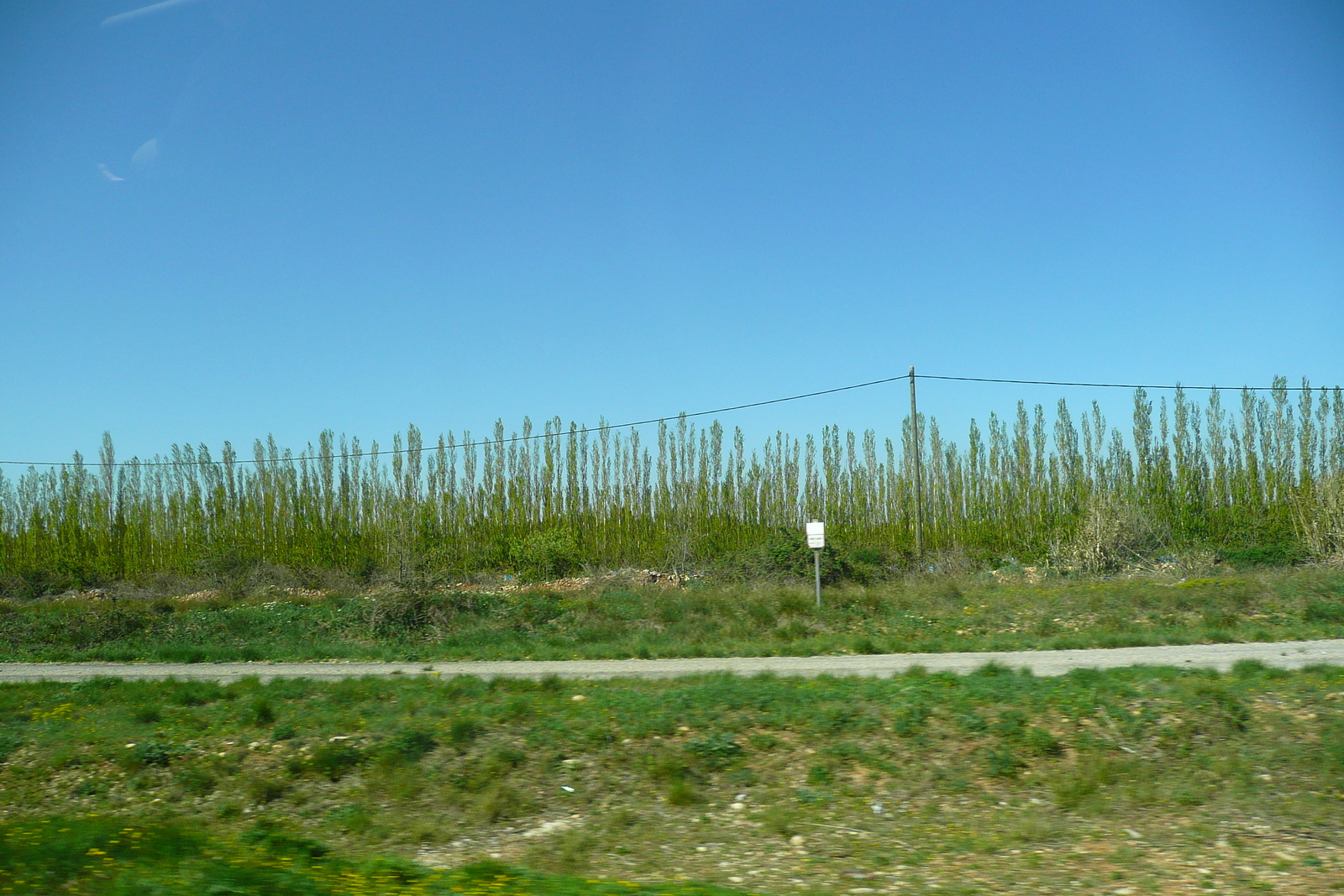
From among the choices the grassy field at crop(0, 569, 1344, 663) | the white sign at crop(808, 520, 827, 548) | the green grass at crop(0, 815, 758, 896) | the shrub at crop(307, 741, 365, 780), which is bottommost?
the grassy field at crop(0, 569, 1344, 663)

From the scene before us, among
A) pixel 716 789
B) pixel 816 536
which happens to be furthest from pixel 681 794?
pixel 816 536

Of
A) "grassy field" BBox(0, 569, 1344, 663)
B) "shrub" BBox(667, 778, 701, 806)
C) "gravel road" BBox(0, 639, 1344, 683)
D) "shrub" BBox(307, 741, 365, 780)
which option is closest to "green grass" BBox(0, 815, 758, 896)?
"shrub" BBox(667, 778, 701, 806)

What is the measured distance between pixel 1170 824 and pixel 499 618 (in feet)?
62.3

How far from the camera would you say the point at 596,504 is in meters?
51.1

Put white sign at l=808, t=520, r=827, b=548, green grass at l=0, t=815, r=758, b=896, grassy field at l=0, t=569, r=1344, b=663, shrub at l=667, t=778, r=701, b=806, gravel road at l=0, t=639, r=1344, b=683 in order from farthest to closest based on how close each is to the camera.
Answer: white sign at l=808, t=520, r=827, b=548, grassy field at l=0, t=569, r=1344, b=663, gravel road at l=0, t=639, r=1344, b=683, shrub at l=667, t=778, r=701, b=806, green grass at l=0, t=815, r=758, b=896

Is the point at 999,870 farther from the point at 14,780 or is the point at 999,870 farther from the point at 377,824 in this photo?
the point at 14,780

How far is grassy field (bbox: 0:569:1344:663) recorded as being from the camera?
776 inches

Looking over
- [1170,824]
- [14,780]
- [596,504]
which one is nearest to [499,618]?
[14,780]

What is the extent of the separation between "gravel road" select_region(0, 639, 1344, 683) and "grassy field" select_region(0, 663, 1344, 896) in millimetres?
2140

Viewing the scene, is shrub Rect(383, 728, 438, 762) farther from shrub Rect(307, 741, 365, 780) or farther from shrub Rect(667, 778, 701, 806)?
shrub Rect(667, 778, 701, 806)

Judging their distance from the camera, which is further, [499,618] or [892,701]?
[499,618]

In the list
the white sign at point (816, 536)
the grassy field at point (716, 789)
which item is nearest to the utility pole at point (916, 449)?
the white sign at point (816, 536)

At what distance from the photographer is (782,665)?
16.8 meters

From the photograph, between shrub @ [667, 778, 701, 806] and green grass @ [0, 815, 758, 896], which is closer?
green grass @ [0, 815, 758, 896]
